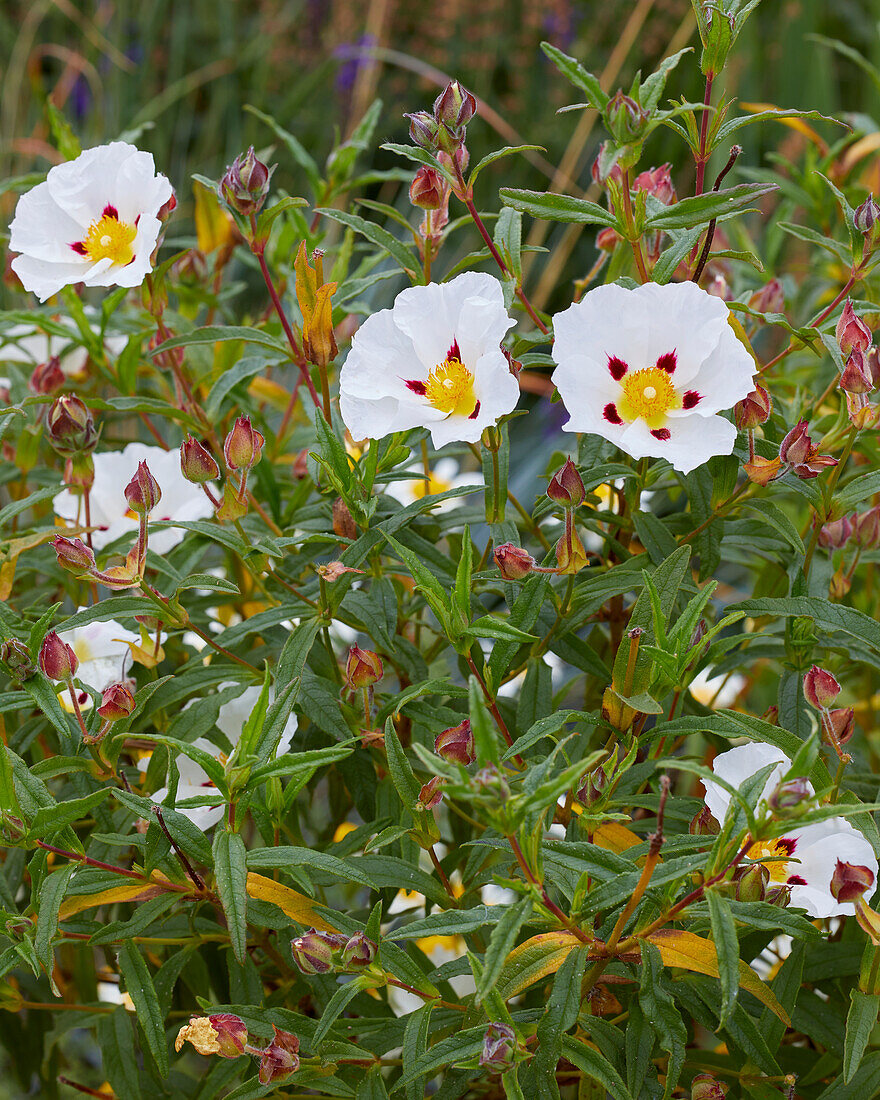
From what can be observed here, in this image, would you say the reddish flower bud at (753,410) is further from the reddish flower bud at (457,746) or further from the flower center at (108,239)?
the flower center at (108,239)

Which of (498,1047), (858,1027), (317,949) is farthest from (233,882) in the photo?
(858,1027)

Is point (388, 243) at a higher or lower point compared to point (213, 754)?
higher

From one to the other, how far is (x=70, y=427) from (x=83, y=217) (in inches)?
7.0

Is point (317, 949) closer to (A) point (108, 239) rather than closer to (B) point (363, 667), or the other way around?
(B) point (363, 667)

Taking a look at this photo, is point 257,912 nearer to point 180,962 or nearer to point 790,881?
point 180,962

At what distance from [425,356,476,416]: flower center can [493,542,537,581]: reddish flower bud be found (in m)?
0.11

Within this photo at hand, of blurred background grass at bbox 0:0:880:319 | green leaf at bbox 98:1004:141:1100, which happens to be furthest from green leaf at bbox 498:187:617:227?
blurred background grass at bbox 0:0:880:319

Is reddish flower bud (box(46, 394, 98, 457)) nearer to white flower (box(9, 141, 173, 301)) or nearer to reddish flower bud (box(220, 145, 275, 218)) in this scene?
white flower (box(9, 141, 173, 301))

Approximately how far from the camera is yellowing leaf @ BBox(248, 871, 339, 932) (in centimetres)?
73

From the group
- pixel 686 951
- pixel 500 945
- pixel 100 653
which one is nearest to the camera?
pixel 500 945

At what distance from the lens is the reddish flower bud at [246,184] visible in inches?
30.9

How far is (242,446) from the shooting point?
0.77 meters

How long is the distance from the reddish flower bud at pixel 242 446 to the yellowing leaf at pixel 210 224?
0.50 metres

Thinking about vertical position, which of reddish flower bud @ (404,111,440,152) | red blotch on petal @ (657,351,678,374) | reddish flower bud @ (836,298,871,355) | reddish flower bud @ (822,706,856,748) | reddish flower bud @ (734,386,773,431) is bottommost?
reddish flower bud @ (822,706,856,748)
